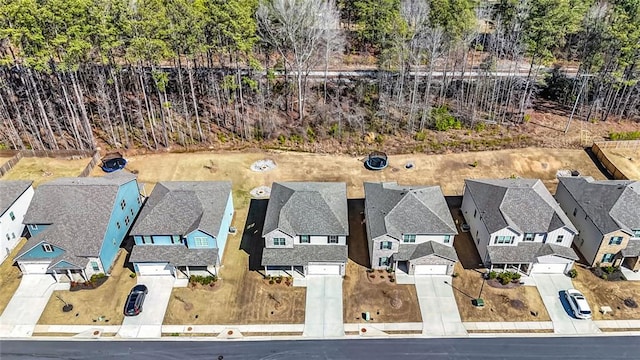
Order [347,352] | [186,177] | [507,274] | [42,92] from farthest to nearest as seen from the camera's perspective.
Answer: [42,92]
[186,177]
[507,274]
[347,352]

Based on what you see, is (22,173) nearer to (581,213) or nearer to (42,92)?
(42,92)

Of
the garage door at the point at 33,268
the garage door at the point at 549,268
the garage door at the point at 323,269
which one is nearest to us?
the garage door at the point at 33,268

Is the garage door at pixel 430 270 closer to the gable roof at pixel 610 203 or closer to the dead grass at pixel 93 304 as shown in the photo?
the gable roof at pixel 610 203

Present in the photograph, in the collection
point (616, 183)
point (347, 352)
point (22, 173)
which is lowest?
point (347, 352)

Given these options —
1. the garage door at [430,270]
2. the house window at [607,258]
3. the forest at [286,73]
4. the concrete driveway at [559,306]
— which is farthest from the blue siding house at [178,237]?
the house window at [607,258]

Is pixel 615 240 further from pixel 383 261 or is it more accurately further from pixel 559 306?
pixel 383 261

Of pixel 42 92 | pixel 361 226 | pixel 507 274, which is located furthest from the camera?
pixel 42 92

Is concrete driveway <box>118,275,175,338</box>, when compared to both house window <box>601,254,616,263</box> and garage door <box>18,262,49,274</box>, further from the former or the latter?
house window <box>601,254,616,263</box>

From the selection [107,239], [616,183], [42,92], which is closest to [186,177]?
[107,239]

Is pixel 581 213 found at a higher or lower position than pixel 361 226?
higher
